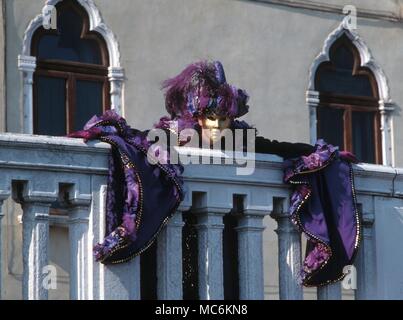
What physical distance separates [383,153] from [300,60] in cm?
160

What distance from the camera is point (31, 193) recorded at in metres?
10.4

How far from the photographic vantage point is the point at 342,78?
18.8 meters

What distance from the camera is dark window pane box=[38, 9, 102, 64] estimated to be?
16.6m

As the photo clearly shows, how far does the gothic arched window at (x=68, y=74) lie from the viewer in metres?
16.5

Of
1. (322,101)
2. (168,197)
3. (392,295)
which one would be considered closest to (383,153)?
(322,101)

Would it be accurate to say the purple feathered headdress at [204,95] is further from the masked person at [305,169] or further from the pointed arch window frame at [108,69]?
the pointed arch window frame at [108,69]

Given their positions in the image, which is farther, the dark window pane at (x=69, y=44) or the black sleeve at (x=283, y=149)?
the dark window pane at (x=69, y=44)

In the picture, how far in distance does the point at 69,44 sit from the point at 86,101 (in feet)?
2.02

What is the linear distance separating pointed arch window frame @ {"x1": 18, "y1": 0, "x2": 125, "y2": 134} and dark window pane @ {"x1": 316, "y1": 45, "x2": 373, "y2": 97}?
8.74 ft

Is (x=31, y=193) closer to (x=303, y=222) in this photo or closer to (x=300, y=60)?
(x=303, y=222)

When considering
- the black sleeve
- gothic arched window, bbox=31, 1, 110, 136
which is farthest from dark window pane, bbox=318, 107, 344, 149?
the black sleeve

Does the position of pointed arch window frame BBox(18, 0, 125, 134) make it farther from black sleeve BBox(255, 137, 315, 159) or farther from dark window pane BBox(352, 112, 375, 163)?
black sleeve BBox(255, 137, 315, 159)

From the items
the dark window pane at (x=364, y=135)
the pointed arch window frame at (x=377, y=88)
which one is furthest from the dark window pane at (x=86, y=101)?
the dark window pane at (x=364, y=135)

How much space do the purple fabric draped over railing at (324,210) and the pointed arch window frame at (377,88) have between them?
261 inches
